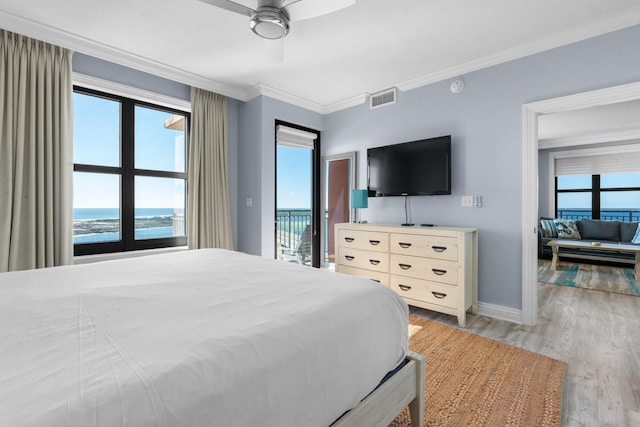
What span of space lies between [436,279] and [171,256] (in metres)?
2.32

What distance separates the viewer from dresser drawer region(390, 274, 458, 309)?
8.86 ft

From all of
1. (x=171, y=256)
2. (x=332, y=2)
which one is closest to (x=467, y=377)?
(x=171, y=256)

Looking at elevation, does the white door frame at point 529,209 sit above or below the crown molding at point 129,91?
below

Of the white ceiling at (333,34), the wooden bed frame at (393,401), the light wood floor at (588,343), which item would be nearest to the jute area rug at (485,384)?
the light wood floor at (588,343)

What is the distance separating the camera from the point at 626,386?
5.75ft

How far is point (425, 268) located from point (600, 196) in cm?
608

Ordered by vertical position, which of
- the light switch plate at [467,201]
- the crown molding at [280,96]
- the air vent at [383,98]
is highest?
the crown molding at [280,96]

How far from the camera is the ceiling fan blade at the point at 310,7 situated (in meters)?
1.68

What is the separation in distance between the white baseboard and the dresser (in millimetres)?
87

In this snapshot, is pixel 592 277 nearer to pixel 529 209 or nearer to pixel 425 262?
pixel 529 209

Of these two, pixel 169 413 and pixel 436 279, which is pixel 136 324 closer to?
pixel 169 413

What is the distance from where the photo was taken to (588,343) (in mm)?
2309

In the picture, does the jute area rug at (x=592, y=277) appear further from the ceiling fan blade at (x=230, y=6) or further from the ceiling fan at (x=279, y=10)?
the ceiling fan blade at (x=230, y=6)

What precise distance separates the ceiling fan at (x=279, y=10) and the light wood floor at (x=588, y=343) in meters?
2.61
